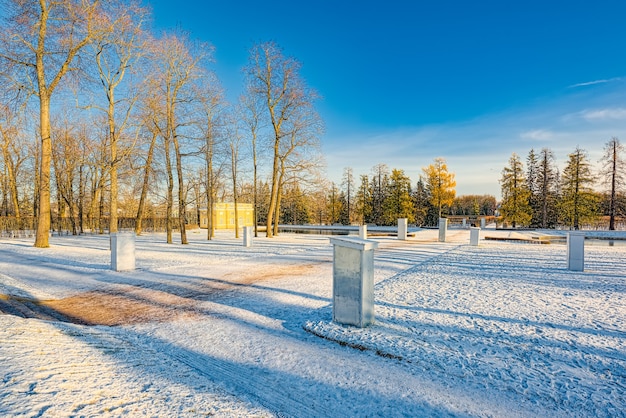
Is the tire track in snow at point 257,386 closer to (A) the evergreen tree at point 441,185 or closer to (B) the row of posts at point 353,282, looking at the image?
(B) the row of posts at point 353,282

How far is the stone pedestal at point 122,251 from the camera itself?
348 inches

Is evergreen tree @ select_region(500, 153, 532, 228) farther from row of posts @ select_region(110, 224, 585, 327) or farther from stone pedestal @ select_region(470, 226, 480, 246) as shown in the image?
row of posts @ select_region(110, 224, 585, 327)

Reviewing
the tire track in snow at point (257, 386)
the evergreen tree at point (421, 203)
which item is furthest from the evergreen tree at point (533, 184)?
the tire track in snow at point (257, 386)

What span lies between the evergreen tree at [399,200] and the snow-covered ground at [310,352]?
3836cm

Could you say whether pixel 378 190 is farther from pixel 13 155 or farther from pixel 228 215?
pixel 13 155

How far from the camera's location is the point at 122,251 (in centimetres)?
895

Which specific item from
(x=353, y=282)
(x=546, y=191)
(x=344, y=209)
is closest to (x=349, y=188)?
(x=344, y=209)

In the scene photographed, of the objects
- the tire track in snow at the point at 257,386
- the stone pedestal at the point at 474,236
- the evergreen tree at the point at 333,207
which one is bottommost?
the tire track in snow at the point at 257,386

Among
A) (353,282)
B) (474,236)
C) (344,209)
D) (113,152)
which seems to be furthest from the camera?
(344,209)

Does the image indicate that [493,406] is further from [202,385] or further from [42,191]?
[42,191]

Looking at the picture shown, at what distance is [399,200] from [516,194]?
13.8m

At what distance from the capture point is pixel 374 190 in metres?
51.4

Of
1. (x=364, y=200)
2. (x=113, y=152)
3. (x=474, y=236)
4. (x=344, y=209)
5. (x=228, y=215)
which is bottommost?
(x=474, y=236)

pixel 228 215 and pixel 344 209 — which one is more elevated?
pixel 344 209
